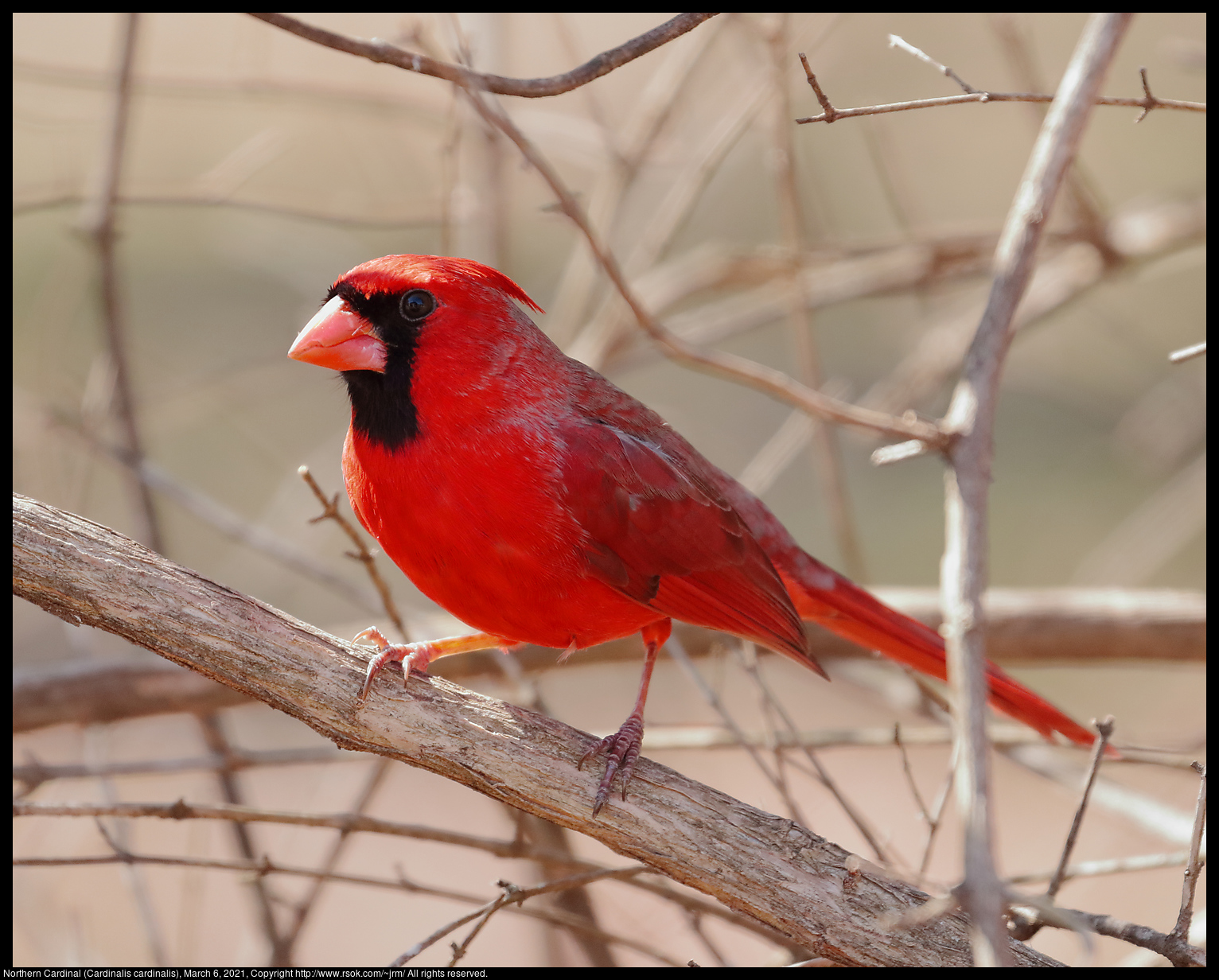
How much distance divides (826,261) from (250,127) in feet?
22.3

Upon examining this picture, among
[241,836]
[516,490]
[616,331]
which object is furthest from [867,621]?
[241,836]

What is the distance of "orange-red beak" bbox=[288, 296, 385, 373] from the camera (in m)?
2.46

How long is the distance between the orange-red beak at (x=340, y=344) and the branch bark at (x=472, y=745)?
58 centimetres

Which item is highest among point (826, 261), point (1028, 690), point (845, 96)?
point (845, 96)

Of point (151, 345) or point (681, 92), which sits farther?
point (151, 345)

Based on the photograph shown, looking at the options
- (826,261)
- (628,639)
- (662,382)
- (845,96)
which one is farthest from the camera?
(662,382)

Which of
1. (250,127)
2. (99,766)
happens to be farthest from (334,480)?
(250,127)

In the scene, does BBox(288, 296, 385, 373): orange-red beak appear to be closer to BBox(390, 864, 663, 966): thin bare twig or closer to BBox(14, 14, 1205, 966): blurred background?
BBox(14, 14, 1205, 966): blurred background

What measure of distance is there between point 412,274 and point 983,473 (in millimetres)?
1401

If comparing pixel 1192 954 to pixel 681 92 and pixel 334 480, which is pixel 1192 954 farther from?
pixel 334 480

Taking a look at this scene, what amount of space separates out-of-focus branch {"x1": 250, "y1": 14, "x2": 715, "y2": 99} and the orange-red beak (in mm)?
649

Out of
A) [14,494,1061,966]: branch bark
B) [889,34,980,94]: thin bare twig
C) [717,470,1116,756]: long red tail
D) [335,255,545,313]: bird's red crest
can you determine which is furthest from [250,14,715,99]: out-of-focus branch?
[717,470,1116,756]: long red tail

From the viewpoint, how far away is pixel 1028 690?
287 cm

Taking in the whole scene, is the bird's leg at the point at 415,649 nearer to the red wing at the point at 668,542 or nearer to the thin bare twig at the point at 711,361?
the red wing at the point at 668,542
